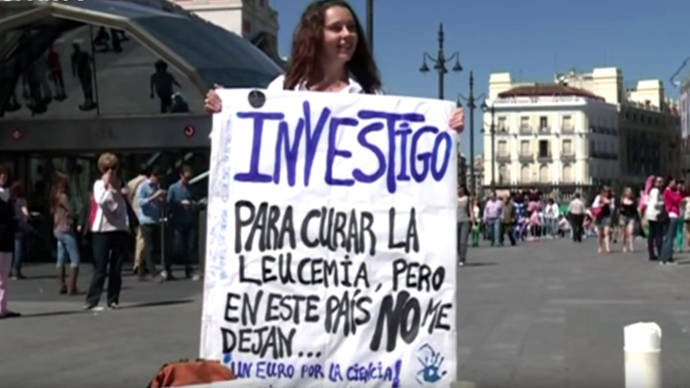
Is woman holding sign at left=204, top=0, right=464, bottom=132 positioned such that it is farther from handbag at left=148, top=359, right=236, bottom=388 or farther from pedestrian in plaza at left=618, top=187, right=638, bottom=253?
pedestrian in plaza at left=618, top=187, right=638, bottom=253

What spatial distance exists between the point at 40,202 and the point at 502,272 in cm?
976

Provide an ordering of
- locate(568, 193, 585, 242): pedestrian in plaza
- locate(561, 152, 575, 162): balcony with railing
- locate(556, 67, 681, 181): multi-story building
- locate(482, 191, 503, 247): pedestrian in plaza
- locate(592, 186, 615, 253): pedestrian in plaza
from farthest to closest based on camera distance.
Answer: locate(556, 67, 681, 181): multi-story building → locate(561, 152, 575, 162): balcony with railing → locate(568, 193, 585, 242): pedestrian in plaza → locate(482, 191, 503, 247): pedestrian in plaza → locate(592, 186, 615, 253): pedestrian in plaza

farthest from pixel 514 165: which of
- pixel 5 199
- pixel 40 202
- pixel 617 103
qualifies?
pixel 5 199

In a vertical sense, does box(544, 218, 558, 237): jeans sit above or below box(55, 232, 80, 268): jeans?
above

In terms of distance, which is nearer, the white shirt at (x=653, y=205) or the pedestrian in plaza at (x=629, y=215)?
the white shirt at (x=653, y=205)

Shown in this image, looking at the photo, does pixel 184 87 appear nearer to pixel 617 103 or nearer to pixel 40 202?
pixel 40 202

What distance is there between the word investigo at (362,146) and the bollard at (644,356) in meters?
1.07

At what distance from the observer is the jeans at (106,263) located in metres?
12.4

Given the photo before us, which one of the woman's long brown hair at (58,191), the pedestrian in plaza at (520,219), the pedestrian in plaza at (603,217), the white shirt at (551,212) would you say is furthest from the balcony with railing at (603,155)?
the woman's long brown hair at (58,191)

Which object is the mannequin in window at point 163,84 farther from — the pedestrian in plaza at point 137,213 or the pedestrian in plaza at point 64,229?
the pedestrian in plaza at point 64,229

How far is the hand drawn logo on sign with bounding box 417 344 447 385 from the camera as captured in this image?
4586mm

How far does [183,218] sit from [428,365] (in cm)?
1322

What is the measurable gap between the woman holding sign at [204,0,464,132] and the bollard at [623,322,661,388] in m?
1.14

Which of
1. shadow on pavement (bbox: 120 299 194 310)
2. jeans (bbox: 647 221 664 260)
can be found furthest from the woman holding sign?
jeans (bbox: 647 221 664 260)
